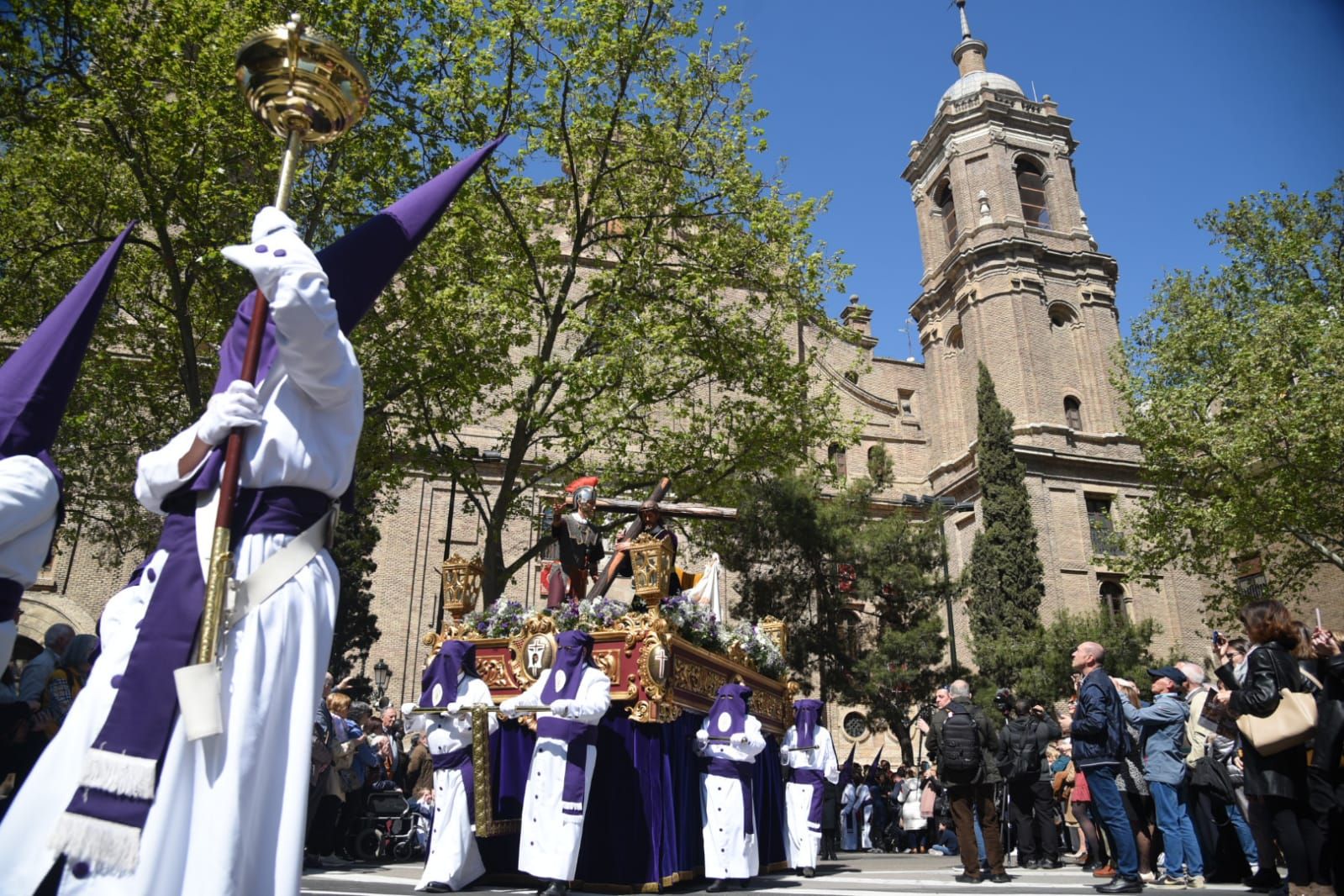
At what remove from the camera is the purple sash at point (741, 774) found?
907 centimetres

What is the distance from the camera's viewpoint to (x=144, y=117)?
13.7m

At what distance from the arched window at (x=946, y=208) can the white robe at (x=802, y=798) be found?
3410cm

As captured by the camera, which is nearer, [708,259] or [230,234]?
[230,234]

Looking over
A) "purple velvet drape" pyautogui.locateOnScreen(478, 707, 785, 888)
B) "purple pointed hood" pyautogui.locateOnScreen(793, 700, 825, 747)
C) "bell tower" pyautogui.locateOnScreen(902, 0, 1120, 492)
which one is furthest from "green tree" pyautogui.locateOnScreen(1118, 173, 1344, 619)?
"purple velvet drape" pyautogui.locateOnScreen(478, 707, 785, 888)

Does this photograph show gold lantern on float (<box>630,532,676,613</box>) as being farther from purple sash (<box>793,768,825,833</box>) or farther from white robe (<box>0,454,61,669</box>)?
Answer: white robe (<box>0,454,61,669</box>)

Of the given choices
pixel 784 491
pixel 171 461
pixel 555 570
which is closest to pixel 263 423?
pixel 171 461

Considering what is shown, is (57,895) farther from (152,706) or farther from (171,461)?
(171,461)

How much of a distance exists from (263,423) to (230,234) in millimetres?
13292

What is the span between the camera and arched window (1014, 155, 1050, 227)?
4038 cm

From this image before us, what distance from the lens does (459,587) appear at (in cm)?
1014

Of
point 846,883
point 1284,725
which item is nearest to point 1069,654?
point 846,883

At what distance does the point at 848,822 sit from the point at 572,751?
593 inches

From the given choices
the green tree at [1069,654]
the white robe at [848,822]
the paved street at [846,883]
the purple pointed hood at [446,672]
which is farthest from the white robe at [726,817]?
the green tree at [1069,654]

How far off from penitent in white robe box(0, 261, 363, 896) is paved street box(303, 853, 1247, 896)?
4.72 metres
